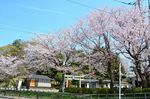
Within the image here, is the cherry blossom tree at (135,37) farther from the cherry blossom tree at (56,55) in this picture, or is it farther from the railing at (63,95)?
the cherry blossom tree at (56,55)

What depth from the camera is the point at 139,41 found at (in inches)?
1036

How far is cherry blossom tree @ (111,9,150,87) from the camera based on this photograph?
26141 mm

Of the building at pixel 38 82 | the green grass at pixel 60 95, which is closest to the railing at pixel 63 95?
the green grass at pixel 60 95

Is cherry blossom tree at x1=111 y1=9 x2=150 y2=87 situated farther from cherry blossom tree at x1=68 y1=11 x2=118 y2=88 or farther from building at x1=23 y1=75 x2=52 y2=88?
building at x1=23 y1=75 x2=52 y2=88

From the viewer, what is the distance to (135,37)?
26281mm

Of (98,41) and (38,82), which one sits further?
(38,82)

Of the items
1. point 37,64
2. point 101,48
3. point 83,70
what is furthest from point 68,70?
point 101,48

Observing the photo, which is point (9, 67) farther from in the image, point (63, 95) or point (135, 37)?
point (135, 37)

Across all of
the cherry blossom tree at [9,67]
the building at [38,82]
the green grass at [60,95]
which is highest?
the cherry blossom tree at [9,67]

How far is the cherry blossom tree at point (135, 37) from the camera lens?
26.1 meters

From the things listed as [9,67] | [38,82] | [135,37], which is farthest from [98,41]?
[38,82]

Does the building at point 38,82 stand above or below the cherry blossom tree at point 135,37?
below

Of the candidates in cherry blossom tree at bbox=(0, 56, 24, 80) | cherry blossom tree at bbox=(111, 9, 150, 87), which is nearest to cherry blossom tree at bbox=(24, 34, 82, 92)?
cherry blossom tree at bbox=(0, 56, 24, 80)

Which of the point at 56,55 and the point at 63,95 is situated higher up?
the point at 56,55
